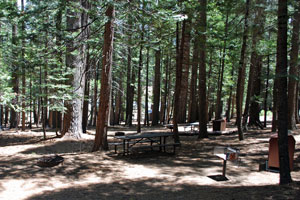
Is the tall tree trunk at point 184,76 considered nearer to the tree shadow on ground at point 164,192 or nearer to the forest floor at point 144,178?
the forest floor at point 144,178

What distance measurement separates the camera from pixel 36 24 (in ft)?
27.9

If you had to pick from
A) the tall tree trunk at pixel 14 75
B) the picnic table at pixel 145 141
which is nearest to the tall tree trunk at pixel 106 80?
the picnic table at pixel 145 141

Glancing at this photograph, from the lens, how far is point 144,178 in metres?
6.30

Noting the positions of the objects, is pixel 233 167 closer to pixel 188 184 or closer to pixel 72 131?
pixel 188 184

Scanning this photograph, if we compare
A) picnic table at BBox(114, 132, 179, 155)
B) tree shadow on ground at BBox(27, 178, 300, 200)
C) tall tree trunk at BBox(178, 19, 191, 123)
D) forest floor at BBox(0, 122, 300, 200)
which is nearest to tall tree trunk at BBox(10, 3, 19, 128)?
forest floor at BBox(0, 122, 300, 200)

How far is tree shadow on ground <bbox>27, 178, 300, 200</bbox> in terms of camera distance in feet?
15.0

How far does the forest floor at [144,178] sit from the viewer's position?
498 cm

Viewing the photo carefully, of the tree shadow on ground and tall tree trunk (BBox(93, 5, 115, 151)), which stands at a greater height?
tall tree trunk (BBox(93, 5, 115, 151))

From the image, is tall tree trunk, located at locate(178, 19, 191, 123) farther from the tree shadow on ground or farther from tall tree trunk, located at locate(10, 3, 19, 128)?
the tree shadow on ground

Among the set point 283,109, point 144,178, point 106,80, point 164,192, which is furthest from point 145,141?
point 283,109

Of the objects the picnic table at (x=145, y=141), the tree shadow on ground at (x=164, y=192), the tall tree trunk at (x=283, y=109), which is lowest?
the tree shadow on ground at (x=164, y=192)

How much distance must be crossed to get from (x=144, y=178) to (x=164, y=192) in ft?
3.82

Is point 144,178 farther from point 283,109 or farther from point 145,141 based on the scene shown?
point 283,109

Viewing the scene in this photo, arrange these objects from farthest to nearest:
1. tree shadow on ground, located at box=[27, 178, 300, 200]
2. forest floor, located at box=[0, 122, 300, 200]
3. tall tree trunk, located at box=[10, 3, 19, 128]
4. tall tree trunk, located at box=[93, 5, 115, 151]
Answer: tall tree trunk, located at box=[10, 3, 19, 128], tall tree trunk, located at box=[93, 5, 115, 151], forest floor, located at box=[0, 122, 300, 200], tree shadow on ground, located at box=[27, 178, 300, 200]
